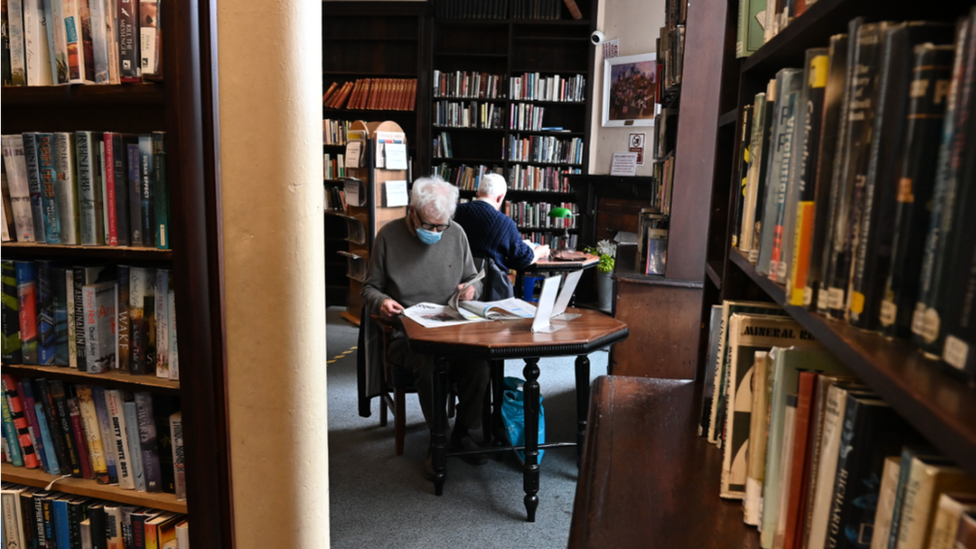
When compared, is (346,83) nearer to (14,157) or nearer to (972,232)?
(14,157)

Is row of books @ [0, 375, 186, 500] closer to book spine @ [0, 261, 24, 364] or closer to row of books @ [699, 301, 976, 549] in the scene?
book spine @ [0, 261, 24, 364]

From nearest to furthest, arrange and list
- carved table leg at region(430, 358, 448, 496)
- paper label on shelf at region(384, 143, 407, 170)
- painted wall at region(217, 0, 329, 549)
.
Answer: painted wall at region(217, 0, 329, 549) < carved table leg at region(430, 358, 448, 496) < paper label on shelf at region(384, 143, 407, 170)

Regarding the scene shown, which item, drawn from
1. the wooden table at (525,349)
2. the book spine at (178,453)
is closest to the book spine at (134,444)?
the book spine at (178,453)

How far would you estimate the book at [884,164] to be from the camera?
1.69ft

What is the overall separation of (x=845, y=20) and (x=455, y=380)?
2.48 metres

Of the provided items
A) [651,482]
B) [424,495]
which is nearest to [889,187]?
[651,482]

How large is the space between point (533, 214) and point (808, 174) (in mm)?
5876

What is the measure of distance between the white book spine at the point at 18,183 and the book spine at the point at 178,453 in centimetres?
62

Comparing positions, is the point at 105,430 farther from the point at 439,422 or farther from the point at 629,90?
the point at 629,90

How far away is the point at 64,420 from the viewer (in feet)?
5.80

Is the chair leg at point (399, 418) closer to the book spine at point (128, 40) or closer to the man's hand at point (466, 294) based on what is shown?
the man's hand at point (466, 294)

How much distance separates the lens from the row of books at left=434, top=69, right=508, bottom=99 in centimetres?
644

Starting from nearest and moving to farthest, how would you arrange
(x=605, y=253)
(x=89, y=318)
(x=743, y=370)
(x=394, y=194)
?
(x=743, y=370)
(x=89, y=318)
(x=394, y=194)
(x=605, y=253)

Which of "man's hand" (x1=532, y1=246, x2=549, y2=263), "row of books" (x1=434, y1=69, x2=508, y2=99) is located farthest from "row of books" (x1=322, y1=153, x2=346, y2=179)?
"man's hand" (x1=532, y1=246, x2=549, y2=263)
